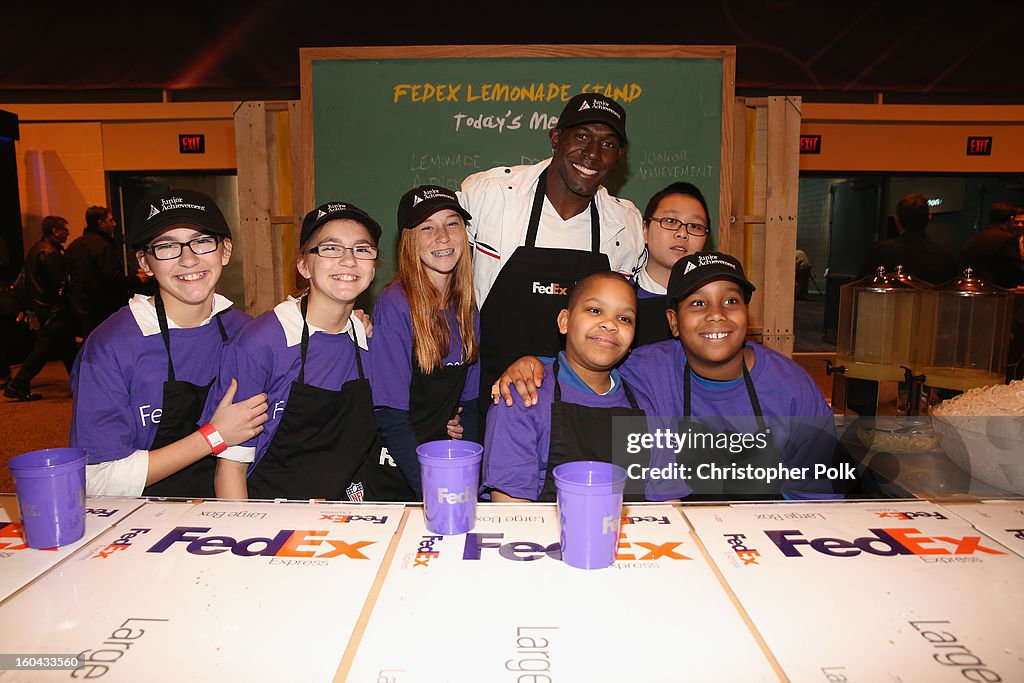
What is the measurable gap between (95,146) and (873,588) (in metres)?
8.12

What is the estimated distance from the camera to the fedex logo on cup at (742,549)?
1.11 m

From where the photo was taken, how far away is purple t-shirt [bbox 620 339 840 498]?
5.69 ft

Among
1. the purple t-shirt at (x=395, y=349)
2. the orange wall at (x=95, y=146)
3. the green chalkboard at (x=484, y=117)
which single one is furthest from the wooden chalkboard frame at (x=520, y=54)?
the orange wall at (x=95, y=146)

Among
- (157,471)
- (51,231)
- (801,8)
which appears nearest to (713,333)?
(157,471)

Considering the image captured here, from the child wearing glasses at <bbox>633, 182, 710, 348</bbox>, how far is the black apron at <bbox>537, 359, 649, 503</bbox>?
2.03ft

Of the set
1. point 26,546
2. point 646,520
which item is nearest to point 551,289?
point 646,520

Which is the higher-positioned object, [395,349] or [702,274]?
[702,274]

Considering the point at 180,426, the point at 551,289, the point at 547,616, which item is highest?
the point at 551,289

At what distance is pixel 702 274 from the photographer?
1775mm

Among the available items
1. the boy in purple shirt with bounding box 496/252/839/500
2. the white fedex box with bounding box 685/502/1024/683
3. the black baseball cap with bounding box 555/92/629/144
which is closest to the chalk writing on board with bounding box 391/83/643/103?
the black baseball cap with bounding box 555/92/629/144

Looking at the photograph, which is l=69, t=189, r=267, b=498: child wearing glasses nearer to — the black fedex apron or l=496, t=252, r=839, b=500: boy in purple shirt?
the black fedex apron

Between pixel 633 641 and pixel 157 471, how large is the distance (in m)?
1.26

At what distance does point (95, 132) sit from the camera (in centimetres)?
684
